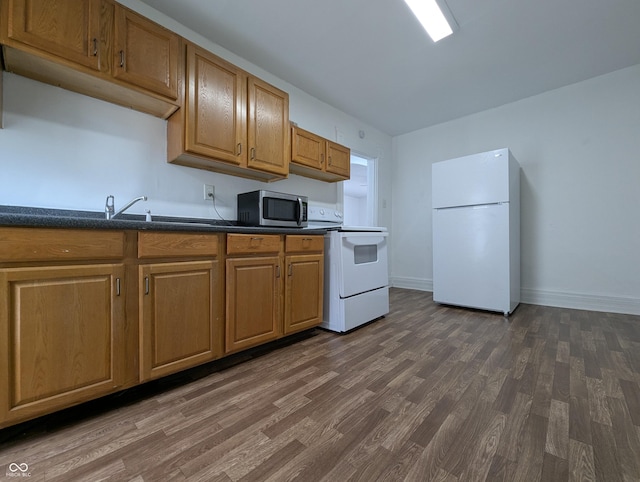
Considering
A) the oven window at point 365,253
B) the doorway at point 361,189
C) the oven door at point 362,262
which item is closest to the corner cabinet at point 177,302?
the oven door at point 362,262

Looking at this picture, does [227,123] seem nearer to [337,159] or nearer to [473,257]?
[337,159]

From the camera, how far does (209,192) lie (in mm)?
2248

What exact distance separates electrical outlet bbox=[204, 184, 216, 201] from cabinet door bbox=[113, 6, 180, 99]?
691 mm

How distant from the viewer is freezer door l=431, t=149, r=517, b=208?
2.83m

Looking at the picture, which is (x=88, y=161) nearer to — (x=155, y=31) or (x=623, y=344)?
(x=155, y=31)

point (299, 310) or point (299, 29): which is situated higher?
point (299, 29)

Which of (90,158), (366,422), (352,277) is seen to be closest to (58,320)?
(90,158)

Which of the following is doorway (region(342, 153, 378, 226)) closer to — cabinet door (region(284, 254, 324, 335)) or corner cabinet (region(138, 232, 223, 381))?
cabinet door (region(284, 254, 324, 335))

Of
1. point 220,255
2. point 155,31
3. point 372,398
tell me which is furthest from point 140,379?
point 155,31

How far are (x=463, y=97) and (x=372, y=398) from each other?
11.8 ft

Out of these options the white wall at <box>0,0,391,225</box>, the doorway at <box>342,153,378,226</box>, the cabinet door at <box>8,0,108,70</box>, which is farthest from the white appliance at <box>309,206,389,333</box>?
the cabinet door at <box>8,0,108,70</box>

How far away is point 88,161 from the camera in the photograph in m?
1.69

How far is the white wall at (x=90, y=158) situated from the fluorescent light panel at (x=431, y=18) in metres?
1.59

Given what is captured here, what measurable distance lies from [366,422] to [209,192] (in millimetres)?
1964
